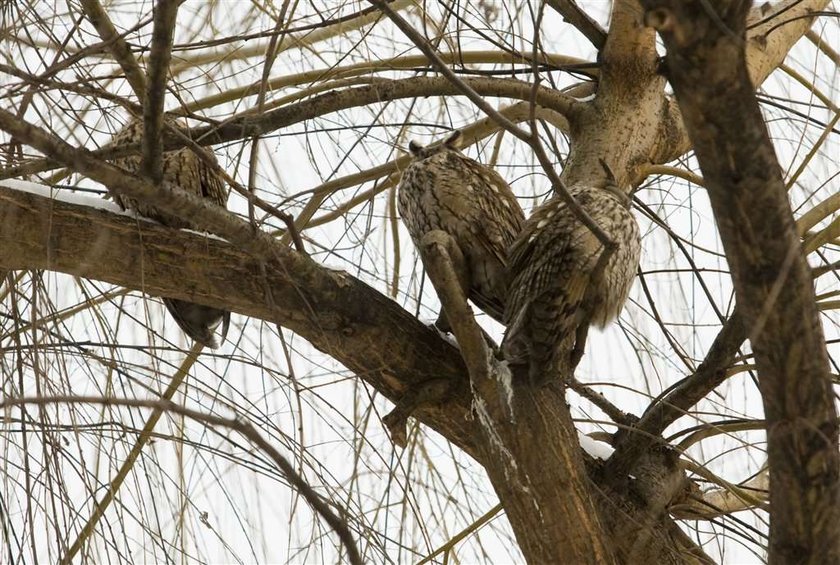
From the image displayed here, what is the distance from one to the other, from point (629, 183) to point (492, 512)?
1.12 metres

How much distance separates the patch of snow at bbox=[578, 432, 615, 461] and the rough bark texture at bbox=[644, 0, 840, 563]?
1065 mm

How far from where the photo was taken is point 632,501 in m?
2.82

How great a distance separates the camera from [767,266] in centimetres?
164

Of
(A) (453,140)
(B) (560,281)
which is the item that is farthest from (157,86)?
(A) (453,140)

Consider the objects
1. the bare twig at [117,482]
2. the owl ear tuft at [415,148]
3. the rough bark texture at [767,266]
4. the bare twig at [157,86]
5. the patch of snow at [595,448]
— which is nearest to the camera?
the rough bark texture at [767,266]

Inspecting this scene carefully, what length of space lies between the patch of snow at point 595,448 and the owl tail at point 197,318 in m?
1.10

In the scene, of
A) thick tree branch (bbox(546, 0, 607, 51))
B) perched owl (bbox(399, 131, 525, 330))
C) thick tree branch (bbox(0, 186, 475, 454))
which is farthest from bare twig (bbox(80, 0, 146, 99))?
thick tree branch (bbox(546, 0, 607, 51))

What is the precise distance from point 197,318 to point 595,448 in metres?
1.23

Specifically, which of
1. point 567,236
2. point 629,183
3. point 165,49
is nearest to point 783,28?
point 629,183

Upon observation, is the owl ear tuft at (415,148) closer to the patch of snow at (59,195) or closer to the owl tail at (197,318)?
the owl tail at (197,318)

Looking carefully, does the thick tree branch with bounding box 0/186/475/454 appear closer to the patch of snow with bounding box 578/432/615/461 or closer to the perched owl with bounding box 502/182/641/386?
the perched owl with bounding box 502/182/641/386

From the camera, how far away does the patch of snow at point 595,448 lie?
2883 mm

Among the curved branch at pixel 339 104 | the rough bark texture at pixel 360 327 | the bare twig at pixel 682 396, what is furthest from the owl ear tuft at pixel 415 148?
the bare twig at pixel 682 396

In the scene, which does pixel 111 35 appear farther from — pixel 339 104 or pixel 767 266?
pixel 767 266
